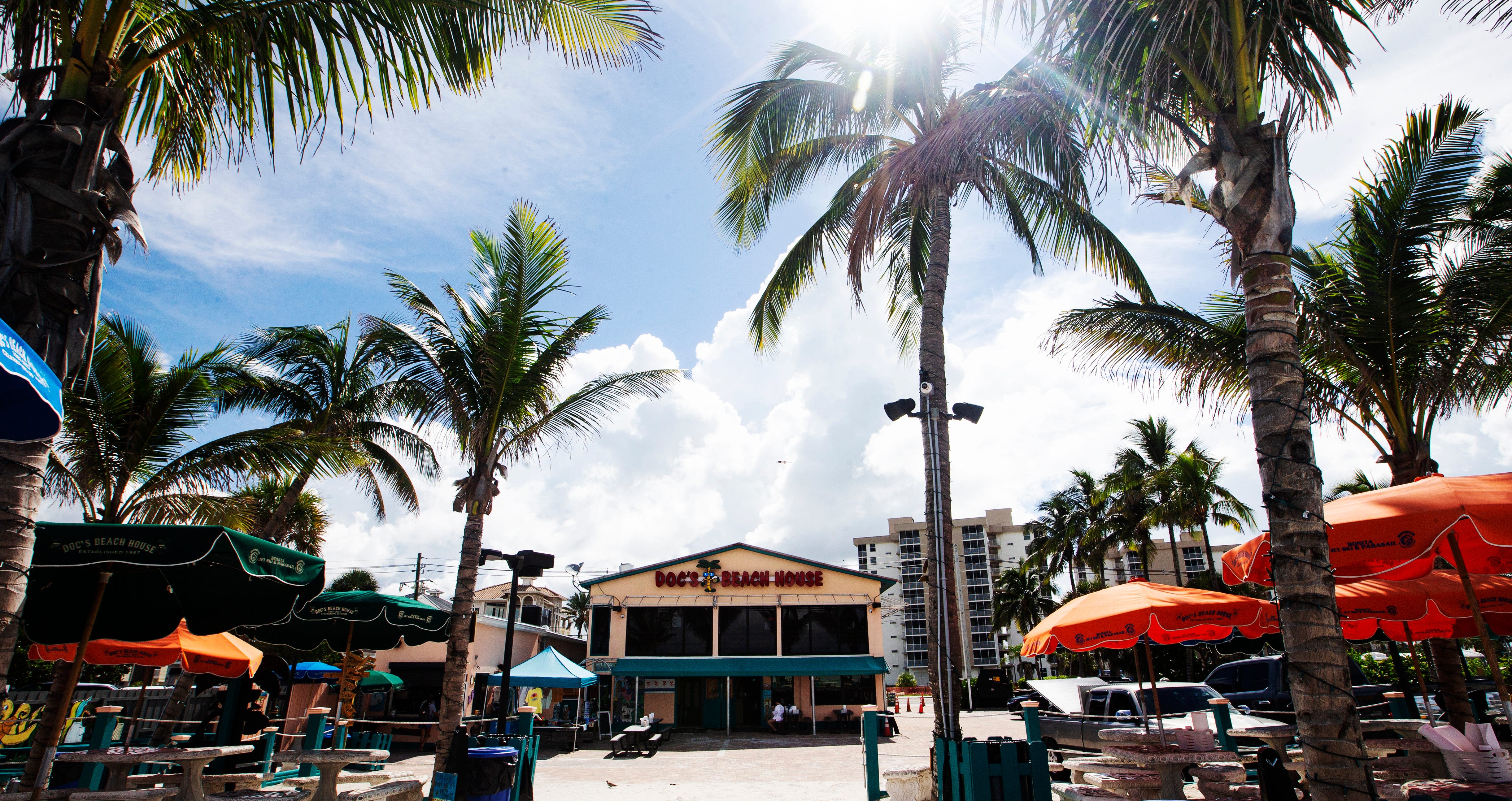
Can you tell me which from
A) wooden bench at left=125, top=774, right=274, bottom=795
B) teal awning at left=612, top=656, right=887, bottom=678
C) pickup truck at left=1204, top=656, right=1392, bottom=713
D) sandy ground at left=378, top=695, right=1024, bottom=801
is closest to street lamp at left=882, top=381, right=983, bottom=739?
sandy ground at left=378, top=695, right=1024, bottom=801

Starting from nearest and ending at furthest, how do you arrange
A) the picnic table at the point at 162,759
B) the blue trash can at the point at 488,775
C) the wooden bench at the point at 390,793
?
the picnic table at the point at 162,759, the blue trash can at the point at 488,775, the wooden bench at the point at 390,793

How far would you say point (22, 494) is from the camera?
3.70 metres

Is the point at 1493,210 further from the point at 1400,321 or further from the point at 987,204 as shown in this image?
the point at 987,204

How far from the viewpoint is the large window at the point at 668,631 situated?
90.2 ft

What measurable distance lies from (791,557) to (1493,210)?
22.7m

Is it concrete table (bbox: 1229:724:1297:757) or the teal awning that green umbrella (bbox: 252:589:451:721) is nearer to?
concrete table (bbox: 1229:724:1297:757)

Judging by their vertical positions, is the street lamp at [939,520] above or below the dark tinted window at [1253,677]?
above

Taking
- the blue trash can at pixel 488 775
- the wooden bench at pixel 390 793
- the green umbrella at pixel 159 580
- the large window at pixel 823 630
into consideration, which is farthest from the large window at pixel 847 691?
the green umbrella at pixel 159 580

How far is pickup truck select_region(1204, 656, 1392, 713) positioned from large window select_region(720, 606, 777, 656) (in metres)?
14.9

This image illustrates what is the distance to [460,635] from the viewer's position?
33.3ft

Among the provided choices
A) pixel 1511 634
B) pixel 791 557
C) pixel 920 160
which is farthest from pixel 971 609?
pixel 920 160

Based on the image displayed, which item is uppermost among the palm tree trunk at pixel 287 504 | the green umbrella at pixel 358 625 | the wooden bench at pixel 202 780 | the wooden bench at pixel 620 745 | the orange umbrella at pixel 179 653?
the palm tree trunk at pixel 287 504

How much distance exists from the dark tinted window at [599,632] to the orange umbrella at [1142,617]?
21.3 metres

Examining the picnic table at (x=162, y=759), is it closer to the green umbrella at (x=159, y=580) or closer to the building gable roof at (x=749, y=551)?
the green umbrella at (x=159, y=580)
